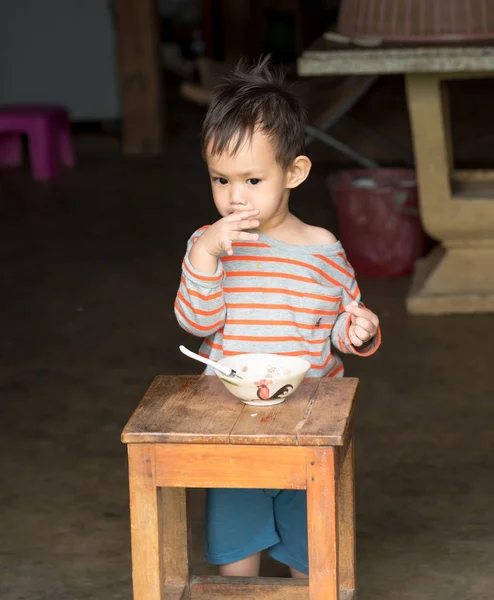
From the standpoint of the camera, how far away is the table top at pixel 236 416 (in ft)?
5.95

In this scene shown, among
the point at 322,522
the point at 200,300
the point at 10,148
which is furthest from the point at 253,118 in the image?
the point at 10,148

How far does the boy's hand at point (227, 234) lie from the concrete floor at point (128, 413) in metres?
0.91

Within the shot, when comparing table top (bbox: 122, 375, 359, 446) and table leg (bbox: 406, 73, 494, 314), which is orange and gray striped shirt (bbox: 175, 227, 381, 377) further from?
table leg (bbox: 406, 73, 494, 314)

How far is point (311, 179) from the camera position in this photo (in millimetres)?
6605

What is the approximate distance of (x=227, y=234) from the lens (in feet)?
6.42

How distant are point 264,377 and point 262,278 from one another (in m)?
0.27

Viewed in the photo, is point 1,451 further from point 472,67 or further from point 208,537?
point 472,67

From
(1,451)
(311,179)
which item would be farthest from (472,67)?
(311,179)

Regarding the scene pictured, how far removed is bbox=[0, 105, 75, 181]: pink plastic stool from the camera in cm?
682

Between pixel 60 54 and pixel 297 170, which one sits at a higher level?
pixel 297 170

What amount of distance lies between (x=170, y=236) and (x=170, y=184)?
1.16 m

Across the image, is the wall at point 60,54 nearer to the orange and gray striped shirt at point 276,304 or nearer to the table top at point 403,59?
the table top at point 403,59

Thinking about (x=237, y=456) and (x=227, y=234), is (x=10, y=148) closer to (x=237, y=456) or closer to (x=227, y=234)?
(x=227, y=234)

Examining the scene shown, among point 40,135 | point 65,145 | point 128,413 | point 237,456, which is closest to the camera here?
point 237,456
